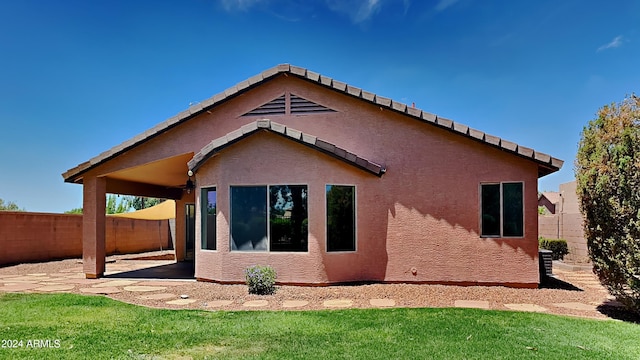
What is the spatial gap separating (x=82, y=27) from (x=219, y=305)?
1170cm

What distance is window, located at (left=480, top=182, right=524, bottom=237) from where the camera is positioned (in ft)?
37.1

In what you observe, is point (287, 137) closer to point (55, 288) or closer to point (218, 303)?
point (218, 303)

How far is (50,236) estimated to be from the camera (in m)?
18.8

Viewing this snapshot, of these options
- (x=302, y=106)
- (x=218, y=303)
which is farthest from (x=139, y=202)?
(x=218, y=303)

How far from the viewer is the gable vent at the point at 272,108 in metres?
13.0

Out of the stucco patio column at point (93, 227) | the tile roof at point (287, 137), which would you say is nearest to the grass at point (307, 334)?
the tile roof at point (287, 137)

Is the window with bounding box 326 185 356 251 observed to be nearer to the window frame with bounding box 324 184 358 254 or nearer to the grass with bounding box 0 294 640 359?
the window frame with bounding box 324 184 358 254

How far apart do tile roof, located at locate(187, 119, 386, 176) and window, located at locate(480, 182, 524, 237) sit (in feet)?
10.2

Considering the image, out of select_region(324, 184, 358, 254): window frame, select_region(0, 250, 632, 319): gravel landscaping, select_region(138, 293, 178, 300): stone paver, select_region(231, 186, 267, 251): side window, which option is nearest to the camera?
select_region(0, 250, 632, 319): gravel landscaping

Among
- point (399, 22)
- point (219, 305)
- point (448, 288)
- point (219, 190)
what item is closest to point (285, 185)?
point (219, 190)

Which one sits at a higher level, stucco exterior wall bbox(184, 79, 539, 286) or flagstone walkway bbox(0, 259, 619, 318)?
stucco exterior wall bbox(184, 79, 539, 286)

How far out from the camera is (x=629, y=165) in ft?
24.5

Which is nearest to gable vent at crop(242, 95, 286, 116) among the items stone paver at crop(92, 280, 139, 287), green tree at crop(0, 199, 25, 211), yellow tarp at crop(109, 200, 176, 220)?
stone paver at crop(92, 280, 139, 287)

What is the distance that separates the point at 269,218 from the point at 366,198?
283 cm
